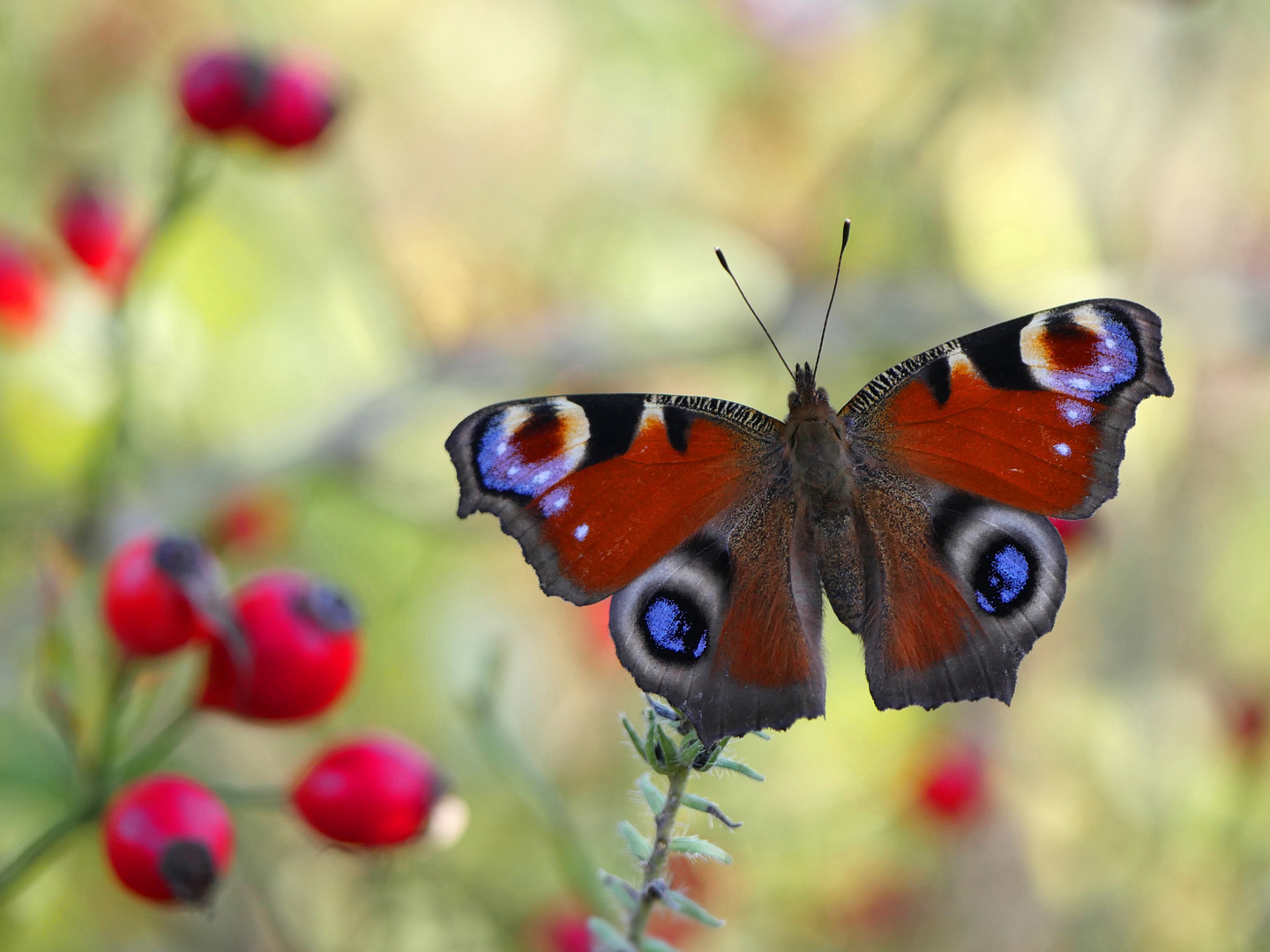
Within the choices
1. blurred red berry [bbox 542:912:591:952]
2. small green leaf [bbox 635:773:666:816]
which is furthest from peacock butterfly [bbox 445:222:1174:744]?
blurred red berry [bbox 542:912:591:952]

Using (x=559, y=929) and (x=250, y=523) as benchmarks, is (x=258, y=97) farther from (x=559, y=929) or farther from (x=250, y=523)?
(x=559, y=929)

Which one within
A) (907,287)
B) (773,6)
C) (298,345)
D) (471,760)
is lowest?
(471,760)

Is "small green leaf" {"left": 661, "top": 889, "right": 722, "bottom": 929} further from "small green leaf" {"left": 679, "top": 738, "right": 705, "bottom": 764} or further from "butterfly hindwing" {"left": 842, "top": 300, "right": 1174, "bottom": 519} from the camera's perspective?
A: "butterfly hindwing" {"left": 842, "top": 300, "right": 1174, "bottom": 519}

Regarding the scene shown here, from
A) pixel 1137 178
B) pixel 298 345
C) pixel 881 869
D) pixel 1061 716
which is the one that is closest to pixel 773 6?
pixel 1137 178

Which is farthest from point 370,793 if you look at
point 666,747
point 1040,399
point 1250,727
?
point 1250,727

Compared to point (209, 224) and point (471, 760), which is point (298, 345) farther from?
point (471, 760)

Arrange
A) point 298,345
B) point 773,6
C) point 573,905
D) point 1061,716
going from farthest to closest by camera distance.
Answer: point 773,6 → point 298,345 → point 1061,716 → point 573,905

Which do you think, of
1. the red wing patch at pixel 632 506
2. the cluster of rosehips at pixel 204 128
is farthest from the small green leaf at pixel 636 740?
the cluster of rosehips at pixel 204 128
